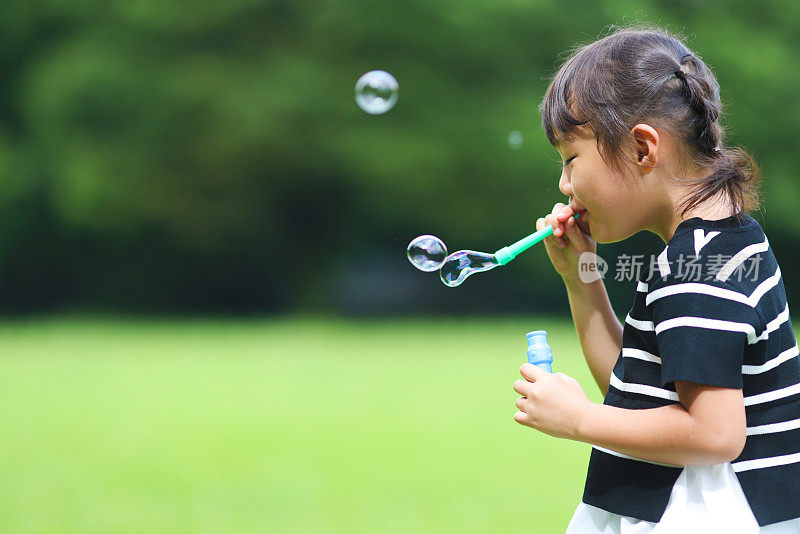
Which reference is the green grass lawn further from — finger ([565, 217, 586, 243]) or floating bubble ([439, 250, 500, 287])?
finger ([565, 217, 586, 243])

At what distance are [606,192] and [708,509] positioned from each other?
1.42 ft

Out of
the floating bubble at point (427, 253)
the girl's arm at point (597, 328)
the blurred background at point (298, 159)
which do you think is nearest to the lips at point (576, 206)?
the girl's arm at point (597, 328)

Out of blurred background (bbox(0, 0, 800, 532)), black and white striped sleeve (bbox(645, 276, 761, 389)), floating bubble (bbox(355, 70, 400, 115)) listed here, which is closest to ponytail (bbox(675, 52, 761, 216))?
black and white striped sleeve (bbox(645, 276, 761, 389))

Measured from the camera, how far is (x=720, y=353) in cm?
104

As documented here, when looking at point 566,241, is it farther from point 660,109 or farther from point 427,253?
point 427,253

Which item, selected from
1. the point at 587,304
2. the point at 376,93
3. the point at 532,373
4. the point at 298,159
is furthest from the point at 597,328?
the point at 298,159

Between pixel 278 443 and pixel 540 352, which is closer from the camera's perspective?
pixel 540 352

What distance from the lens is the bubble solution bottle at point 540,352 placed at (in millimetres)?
1265

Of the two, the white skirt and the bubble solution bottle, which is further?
the bubble solution bottle

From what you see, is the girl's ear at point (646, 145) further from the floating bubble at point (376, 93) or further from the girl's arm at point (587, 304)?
the floating bubble at point (376, 93)

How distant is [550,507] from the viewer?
115 inches

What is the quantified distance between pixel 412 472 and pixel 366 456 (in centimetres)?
31

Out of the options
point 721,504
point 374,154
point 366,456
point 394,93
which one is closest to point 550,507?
point 366,456

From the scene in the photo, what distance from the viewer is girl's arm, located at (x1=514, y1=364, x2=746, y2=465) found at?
41.5 inches
